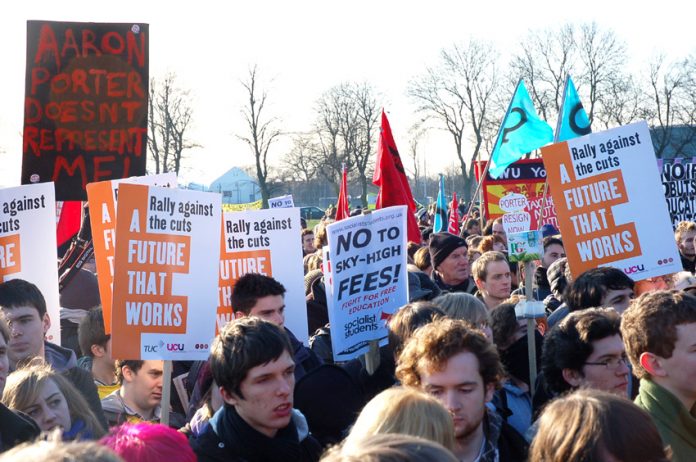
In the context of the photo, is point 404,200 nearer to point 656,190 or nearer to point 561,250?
point 561,250

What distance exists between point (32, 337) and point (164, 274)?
0.81 m

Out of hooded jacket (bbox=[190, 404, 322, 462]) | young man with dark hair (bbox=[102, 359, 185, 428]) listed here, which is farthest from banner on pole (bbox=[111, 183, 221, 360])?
hooded jacket (bbox=[190, 404, 322, 462])

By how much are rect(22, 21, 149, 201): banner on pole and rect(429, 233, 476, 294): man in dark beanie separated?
2963 millimetres

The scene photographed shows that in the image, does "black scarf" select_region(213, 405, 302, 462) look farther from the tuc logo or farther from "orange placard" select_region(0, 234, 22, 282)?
"orange placard" select_region(0, 234, 22, 282)

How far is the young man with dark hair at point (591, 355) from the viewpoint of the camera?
441 cm

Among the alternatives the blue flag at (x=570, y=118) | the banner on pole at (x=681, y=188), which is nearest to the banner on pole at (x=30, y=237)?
the blue flag at (x=570, y=118)

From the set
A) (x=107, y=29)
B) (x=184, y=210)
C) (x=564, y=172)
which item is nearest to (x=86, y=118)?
(x=107, y=29)

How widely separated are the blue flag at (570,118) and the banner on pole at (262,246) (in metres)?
4.06

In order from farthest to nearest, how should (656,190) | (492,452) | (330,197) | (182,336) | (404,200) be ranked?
1. (330,197)
2. (404,200)
3. (656,190)
4. (182,336)
5. (492,452)

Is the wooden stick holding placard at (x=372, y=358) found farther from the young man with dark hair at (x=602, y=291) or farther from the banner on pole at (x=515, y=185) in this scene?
the banner on pole at (x=515, y=185)

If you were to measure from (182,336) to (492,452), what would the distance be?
2392mm

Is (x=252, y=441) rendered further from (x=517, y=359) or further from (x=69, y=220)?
(x=69, y=220)

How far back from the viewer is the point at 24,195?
6.25 meters

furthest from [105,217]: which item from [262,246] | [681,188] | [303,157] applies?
[303,157]
